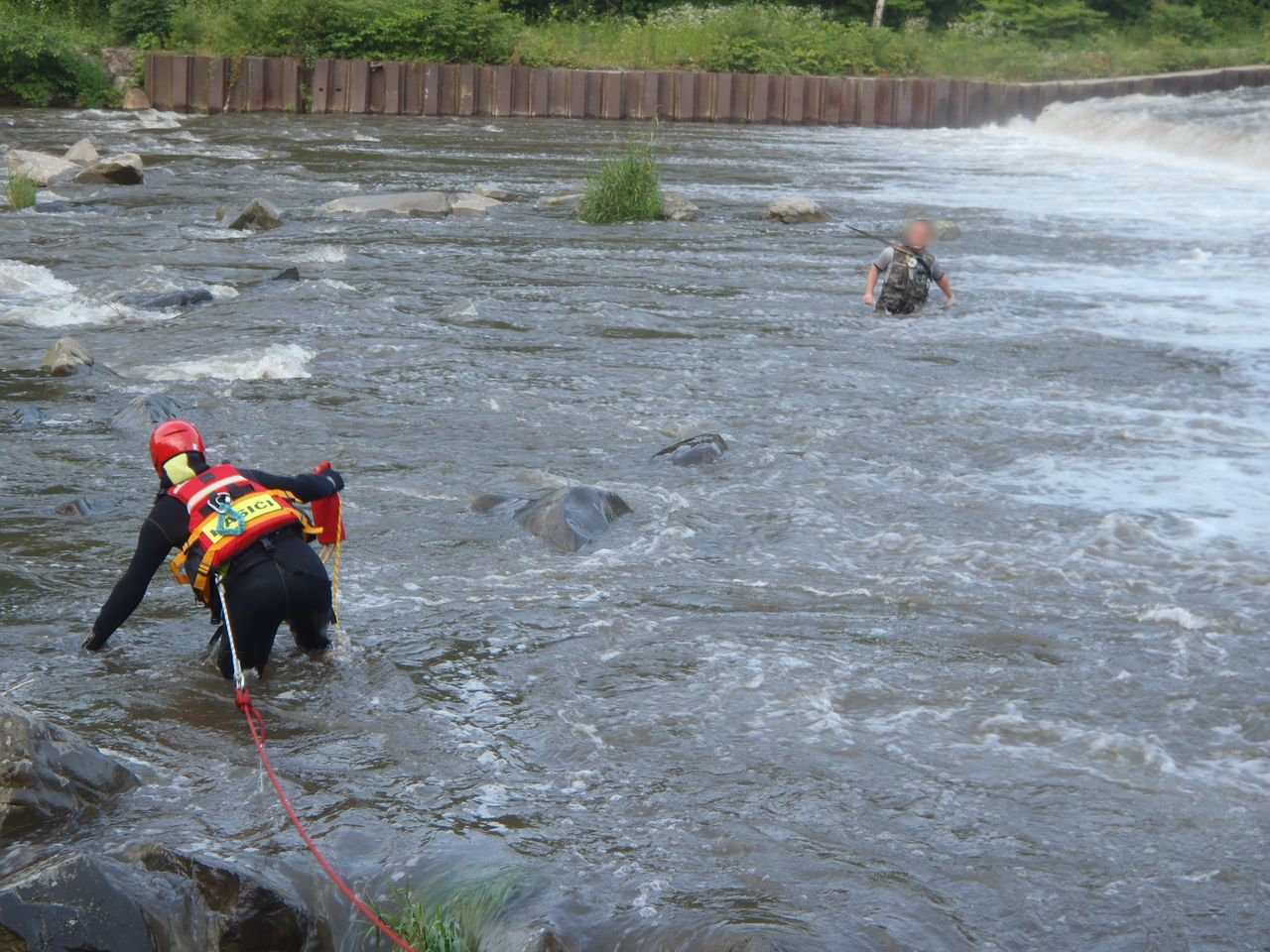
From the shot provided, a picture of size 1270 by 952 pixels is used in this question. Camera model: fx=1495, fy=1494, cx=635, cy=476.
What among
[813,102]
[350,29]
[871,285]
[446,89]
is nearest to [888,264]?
[871,285]

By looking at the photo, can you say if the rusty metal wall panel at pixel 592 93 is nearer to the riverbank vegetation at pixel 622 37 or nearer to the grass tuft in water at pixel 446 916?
the riverbank vegetation at pixel 622 37

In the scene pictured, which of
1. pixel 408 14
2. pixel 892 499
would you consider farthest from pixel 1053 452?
pixel 408 14

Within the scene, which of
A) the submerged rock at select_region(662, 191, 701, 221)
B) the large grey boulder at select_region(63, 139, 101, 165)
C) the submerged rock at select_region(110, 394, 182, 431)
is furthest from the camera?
the large grey boulder at select_region(63, 139, 101, 165)

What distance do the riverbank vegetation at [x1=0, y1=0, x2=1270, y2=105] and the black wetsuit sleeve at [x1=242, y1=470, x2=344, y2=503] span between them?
30.1 metres

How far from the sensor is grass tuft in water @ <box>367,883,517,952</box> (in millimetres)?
4465

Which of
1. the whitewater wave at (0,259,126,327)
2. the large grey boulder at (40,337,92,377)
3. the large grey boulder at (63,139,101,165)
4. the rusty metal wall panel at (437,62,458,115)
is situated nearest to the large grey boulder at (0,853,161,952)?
the large grey boulder at (40,337,92,377)

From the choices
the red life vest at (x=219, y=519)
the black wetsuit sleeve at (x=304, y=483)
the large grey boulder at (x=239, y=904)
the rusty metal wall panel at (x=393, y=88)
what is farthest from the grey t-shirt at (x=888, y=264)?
the rusty metal wall panel at (x=393, y=88)

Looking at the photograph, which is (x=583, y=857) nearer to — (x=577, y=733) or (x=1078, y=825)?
(x=577, y=733)

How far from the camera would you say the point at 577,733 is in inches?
237

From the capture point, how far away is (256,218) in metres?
18.3

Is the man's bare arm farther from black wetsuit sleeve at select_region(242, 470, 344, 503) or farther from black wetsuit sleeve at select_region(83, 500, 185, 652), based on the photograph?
black wetsuit sleeve at select_region(83, 500, 185, 652)

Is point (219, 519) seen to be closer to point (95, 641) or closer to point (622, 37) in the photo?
point (95, 641)

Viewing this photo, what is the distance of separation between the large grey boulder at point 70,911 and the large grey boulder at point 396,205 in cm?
1606

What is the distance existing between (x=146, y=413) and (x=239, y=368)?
1.56m
